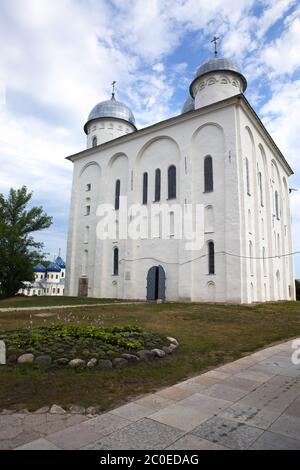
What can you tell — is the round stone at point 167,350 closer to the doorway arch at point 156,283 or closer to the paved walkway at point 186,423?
the paved walkway at point 186,423

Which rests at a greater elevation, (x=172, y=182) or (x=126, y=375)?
(x=172, y=182)

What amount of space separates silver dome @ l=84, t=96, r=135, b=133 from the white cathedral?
571 centimetres

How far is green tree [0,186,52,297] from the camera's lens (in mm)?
26406

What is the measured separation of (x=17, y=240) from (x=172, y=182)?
14182 mm

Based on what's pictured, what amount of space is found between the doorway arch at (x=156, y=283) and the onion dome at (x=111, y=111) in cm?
1878

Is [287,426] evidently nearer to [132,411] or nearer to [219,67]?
[132,411]

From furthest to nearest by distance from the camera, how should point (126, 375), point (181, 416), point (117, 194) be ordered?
point (117, 194) < point (126, 375) < point (181, 416)

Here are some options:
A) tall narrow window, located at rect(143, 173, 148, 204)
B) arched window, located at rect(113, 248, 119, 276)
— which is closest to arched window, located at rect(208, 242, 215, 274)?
tall narrow window, located at rect(143, 173, 148, 204)

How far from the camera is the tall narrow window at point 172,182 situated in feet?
77.6

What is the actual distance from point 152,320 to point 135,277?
1284 centimetres

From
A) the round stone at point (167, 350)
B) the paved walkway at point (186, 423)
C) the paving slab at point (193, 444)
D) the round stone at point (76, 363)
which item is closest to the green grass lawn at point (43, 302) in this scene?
the round stone at point (167, 350)

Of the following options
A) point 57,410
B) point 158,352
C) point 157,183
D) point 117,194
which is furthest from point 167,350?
point 117,194

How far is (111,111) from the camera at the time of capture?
3344 centimetres

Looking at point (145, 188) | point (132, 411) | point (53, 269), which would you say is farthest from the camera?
point (53, 269)
